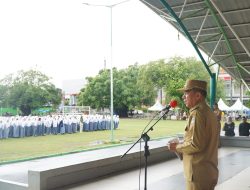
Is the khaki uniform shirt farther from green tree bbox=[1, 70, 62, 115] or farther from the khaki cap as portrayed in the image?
green tree bbox=[1, 70, 62, 115]

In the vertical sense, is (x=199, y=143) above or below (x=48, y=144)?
above

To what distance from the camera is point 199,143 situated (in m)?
2.47

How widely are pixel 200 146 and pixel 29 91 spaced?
2248 centimetres

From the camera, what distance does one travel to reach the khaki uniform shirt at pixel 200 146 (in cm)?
248

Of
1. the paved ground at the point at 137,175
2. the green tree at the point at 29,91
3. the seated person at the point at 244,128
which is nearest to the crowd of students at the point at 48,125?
the green tree at the point at 29,91

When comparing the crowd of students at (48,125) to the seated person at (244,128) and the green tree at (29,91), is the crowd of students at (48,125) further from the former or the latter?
the seated person at (244,128)

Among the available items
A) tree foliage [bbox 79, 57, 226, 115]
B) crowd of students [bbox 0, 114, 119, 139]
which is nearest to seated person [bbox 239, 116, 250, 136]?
crowd of students [bbox 0, 114, 119, 139]

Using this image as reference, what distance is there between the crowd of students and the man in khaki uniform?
45.5ft

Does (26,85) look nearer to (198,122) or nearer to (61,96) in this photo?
(61,96)

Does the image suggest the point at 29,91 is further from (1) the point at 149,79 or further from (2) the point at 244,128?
(1) the point at 149,79

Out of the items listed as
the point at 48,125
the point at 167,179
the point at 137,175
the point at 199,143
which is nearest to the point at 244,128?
the point at 167,179

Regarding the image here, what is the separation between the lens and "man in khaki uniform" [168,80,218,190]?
248cm

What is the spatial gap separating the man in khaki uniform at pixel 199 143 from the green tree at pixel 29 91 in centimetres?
2176

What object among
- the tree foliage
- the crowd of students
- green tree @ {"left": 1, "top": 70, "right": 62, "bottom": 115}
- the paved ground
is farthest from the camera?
the tree foliage
